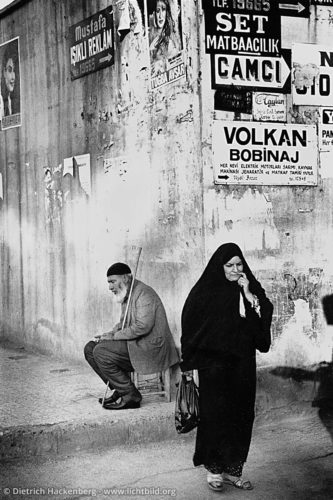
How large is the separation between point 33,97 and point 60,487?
567 centimetres

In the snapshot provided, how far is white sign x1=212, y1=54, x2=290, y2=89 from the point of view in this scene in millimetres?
6945

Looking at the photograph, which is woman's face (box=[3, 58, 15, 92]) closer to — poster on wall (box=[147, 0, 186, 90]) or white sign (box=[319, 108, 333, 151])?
poster on wall (box=[147, 0, 186, 90])

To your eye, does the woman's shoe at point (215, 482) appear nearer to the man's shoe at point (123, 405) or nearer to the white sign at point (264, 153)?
the man's shoe at point (123, 405)

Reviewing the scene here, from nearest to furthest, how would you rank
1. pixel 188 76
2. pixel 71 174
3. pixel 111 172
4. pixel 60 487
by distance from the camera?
pixel 60 487, pixel 188 76, pixel 111 172, pixel 71 174

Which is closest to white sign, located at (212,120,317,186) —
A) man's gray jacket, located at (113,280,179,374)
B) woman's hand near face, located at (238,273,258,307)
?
man's gray jacket, located at (113,280,179,374)

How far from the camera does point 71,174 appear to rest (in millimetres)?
9039

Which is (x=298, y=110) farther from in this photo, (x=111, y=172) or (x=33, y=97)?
(x=33, y=97)

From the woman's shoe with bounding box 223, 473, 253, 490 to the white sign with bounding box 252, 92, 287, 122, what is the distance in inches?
124

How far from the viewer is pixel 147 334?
688 cm

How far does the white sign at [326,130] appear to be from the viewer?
7.46m

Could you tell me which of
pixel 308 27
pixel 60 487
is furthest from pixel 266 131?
pixel 60 487

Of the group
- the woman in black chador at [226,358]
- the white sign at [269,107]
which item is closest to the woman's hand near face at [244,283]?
the woman in black chador at [226,358]

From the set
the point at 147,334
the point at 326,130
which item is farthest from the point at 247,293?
the point at 326,130

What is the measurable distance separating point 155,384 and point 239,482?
2079mm
